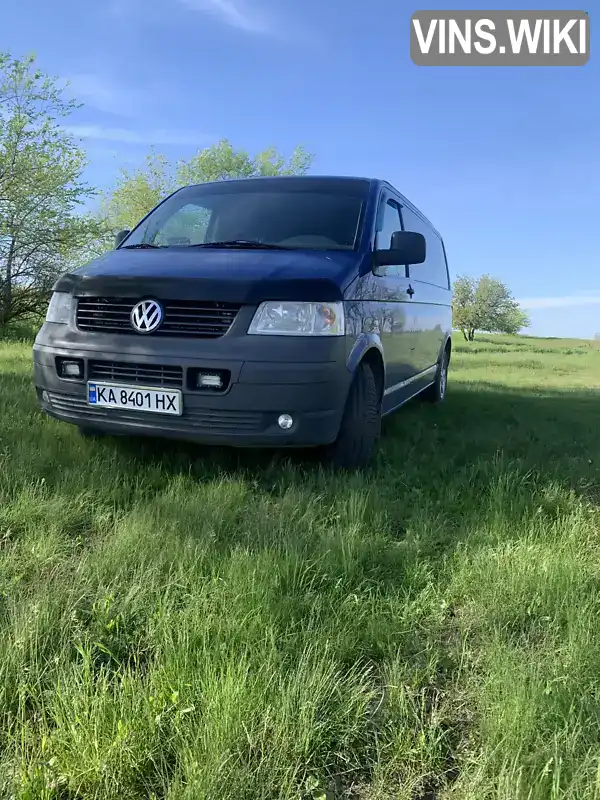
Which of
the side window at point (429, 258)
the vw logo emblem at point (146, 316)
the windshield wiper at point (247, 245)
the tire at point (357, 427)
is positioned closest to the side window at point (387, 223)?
the side window at point (429, 258)

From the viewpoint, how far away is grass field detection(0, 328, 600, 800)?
1333 millimetres

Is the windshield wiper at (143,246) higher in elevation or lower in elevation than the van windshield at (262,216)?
lower

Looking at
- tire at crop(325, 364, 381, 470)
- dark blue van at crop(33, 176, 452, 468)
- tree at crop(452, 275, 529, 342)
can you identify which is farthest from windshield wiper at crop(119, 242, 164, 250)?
tree at crop(452, 275, 529, 342)

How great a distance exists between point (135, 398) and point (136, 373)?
0.44 ft

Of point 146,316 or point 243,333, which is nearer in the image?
point 243,333

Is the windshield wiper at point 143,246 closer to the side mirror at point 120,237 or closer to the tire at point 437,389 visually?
the side mirror at point 120,237

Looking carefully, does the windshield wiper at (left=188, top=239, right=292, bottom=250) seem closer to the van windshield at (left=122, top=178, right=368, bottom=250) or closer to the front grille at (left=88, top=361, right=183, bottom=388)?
the van windshield at (left=122, top=178, right=368, bottom=250)

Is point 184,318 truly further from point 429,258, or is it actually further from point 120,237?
point 429,258

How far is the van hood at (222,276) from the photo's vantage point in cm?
A: 307

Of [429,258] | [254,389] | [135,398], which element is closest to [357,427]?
[254,389]

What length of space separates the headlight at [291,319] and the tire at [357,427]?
0.47m

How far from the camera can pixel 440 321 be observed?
7.05 metres

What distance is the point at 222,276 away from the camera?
3162mm

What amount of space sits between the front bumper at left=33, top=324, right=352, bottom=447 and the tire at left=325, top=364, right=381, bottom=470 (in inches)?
8.1
